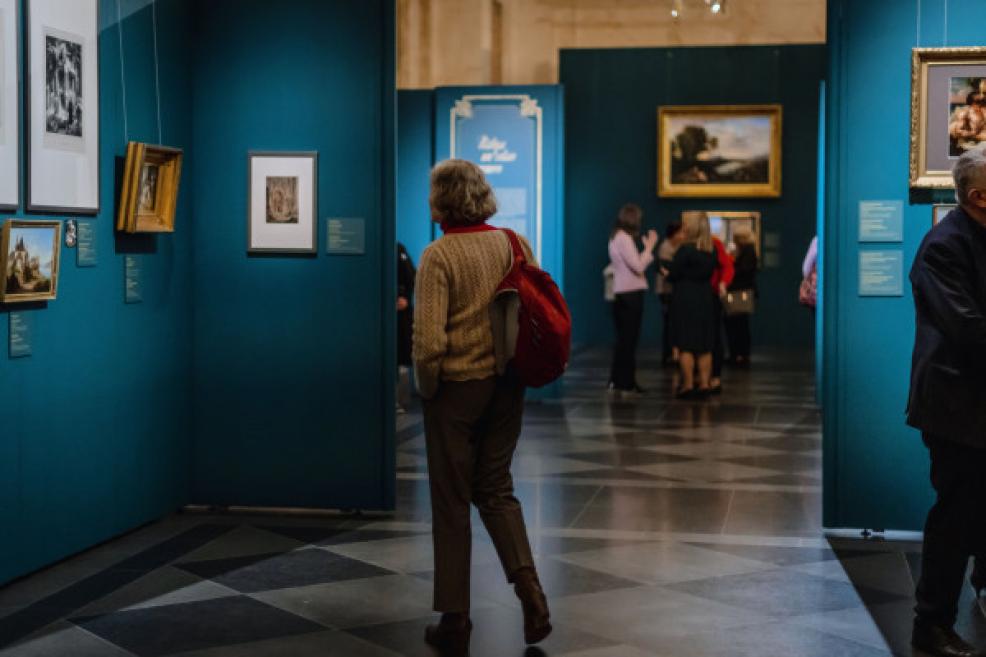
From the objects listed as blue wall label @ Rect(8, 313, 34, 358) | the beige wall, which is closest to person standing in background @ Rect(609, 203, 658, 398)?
the beige wall

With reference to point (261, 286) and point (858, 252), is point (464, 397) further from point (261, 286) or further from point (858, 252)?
point (261, 286)

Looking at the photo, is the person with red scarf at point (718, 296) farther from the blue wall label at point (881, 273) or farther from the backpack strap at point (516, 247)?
the backpack strap at point (516, 247)

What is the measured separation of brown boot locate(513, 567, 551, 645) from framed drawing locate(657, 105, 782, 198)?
58.3 feet

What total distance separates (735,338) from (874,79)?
1186 centimetres

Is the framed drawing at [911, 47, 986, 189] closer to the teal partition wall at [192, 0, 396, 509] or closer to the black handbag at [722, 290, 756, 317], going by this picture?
the teal partition wall at [192, 0, 396, 509]

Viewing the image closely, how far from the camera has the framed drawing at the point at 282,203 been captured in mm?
8305

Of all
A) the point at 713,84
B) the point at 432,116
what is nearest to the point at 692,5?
the point at 713,84

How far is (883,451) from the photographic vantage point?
771 centimetres

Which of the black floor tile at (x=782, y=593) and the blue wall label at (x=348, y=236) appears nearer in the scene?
the black floor tile at (x=782, y=593)

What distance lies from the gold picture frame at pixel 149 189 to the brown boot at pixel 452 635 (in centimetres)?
300

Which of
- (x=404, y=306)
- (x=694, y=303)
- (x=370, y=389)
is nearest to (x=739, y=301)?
(x=694, y=303)

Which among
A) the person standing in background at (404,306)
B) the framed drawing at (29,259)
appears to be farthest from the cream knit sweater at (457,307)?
the person standing in background at (404,306)

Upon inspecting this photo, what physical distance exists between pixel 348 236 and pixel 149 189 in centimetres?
115

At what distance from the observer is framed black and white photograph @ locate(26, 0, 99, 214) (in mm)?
6656
